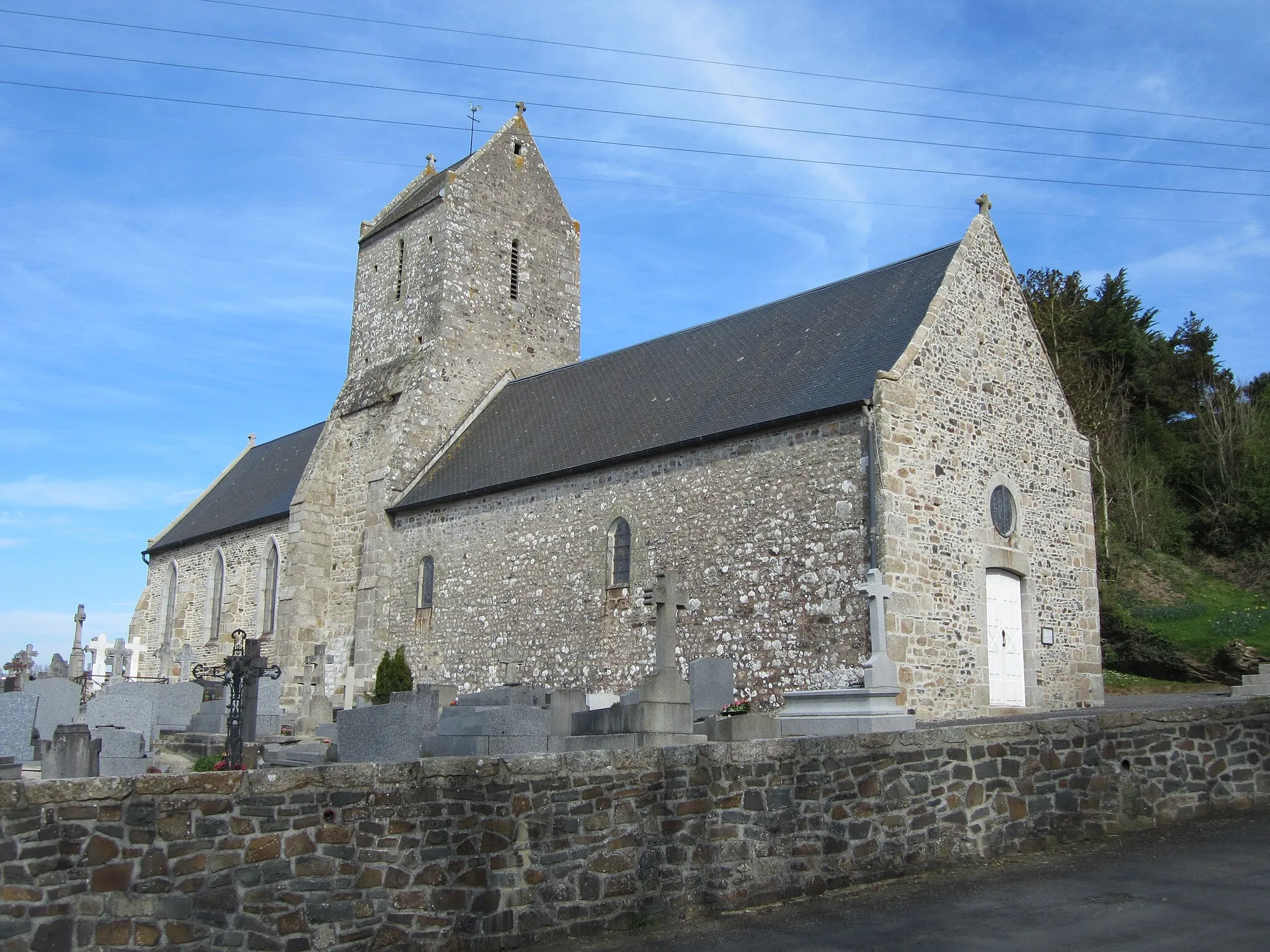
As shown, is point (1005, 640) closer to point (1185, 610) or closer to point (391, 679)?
point (1185, 610)

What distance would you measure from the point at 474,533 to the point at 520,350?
755 cm

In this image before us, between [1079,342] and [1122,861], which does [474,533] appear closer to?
Answer: [1122,861]

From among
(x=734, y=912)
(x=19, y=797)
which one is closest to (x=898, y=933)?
(x=734, y=912)

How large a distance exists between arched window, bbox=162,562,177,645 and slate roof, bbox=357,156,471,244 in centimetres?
1162

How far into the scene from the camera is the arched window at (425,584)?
21984 millimetres

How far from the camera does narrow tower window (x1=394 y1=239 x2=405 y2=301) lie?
27.5 meters

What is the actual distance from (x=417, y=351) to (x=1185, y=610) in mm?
18610

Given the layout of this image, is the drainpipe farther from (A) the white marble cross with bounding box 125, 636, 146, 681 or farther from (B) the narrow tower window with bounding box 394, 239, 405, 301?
(A) the white marble cross with bounding box 125, 636, 146, 681

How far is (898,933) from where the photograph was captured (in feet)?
21.5

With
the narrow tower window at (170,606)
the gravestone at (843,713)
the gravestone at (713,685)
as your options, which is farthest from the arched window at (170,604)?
the gravestone at (843,713)

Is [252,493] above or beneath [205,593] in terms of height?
above

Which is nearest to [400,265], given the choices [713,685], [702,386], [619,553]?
[702,386]

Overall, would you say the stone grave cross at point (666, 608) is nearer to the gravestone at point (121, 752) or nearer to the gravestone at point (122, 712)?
the gravestone at point (121, 752)

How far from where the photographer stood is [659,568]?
17.3m
